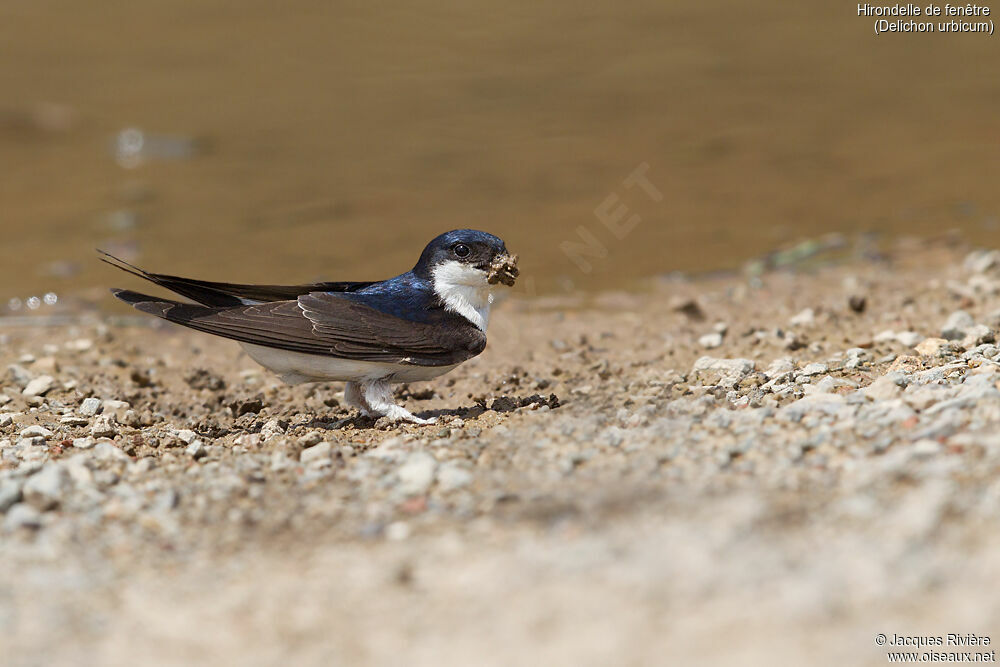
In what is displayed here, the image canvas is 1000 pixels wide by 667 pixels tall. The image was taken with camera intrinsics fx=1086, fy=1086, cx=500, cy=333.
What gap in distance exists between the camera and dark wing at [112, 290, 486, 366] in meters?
4.85

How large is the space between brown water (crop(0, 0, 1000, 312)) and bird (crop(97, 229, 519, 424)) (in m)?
2.97

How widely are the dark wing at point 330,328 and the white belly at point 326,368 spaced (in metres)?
0.06

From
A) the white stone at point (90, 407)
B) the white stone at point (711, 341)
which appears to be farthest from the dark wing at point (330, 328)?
the white stone at point (711, 341)

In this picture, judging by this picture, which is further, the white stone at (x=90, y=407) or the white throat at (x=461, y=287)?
the white stone at (x=90, y=407)

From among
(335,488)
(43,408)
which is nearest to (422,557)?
(335,488)

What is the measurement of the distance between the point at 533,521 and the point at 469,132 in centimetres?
962

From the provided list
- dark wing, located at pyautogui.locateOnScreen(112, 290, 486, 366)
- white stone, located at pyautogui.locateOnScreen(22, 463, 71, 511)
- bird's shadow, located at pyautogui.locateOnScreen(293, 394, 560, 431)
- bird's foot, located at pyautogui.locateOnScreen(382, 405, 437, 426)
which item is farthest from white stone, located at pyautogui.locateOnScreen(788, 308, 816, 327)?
white stone, located at pyautogui.locateOnScreen(22, 463, 71, 511)

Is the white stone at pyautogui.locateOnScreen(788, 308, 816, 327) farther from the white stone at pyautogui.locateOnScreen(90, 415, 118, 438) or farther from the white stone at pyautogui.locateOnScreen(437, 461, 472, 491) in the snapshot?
the white stone at pyautogui.locateOnScreen(90, 415, 118, 438)

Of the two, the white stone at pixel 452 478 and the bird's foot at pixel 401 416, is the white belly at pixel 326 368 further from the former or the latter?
the white stone at pixel 452 478

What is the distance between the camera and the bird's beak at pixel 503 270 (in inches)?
202

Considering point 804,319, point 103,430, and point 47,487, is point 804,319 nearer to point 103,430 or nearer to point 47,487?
point 103,430

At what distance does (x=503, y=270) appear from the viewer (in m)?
5.12

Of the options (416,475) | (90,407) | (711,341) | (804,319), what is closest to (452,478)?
(416,475)

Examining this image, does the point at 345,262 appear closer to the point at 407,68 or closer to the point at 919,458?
the point at 919,458
